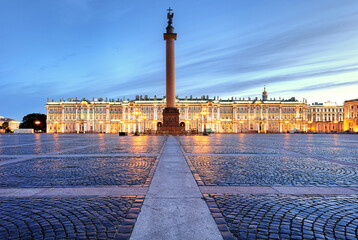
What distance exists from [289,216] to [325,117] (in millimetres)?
124975

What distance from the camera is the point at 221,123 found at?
9825 centimetres

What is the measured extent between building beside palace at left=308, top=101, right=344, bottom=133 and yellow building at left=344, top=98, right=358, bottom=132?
21.7m

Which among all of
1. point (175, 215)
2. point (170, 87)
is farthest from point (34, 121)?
point (175, 215)

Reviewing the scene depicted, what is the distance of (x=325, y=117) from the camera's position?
109 meters

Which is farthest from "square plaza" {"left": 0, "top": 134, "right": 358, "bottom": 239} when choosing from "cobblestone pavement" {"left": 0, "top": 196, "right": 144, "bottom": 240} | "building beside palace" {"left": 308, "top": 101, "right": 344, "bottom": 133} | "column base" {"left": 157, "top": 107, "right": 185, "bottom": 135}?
"building beside palace" {"left": 308, "top": 101, "right": 344, "bottom": 133}

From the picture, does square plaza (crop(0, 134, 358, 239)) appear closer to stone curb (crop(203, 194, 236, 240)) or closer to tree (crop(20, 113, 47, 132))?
stone curb (crop(203, 194, 236, 240))

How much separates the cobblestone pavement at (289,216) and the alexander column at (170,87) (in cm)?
3398

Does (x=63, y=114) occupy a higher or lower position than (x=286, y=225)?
higher

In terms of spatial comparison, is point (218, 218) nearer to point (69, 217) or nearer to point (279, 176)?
point (69, 217)

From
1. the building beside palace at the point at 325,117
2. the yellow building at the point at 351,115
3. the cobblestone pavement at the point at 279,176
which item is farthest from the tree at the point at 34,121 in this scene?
the yellow building at the point at 351,115

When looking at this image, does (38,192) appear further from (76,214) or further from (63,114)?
(63,114)

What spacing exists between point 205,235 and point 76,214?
81.3 inches

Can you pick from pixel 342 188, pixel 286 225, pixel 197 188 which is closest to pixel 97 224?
pixel 197 188

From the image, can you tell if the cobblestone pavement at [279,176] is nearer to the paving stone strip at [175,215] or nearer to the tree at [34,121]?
the paving stone strip at [175,215]
